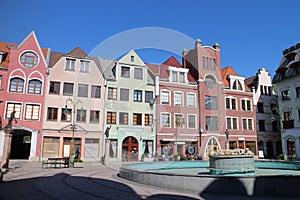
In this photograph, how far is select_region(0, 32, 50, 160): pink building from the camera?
29.9 meters

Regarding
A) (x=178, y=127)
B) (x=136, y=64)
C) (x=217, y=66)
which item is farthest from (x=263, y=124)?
(x=136, y=64)

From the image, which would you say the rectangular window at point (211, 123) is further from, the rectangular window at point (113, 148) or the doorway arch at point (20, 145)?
the doorway arch at point (20, 145)

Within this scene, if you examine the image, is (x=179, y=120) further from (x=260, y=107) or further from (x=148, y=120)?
(x=260, y=107)

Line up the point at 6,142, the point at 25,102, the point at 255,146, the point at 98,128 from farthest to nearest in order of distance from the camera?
the point at 255,146, the point at 98,128, the point at 25,102, the point at 6,142

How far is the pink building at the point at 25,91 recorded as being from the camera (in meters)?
29.9

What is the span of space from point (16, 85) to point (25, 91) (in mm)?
1256

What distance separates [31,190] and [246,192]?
8351mm

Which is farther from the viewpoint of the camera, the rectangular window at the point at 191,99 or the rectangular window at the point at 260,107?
the rectangular window at the point at 260,107

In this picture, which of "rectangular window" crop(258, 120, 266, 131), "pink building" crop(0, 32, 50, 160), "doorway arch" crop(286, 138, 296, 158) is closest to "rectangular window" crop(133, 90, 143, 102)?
"pink building" crop(0, 32, 50, 160)

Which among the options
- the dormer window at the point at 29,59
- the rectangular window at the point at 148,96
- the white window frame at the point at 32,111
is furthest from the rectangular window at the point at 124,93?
the dormer window at the point at 29,59

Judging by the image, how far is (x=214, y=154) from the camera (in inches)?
519

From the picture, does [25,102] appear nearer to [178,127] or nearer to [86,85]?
[86,85]

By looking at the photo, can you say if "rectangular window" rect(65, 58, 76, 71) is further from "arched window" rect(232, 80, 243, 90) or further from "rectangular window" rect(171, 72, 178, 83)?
"arched window" rect(232, 80, 243, 90)

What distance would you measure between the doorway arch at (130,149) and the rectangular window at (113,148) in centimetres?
102
